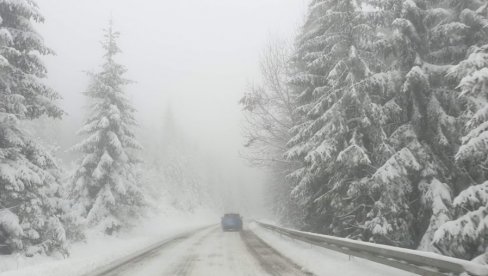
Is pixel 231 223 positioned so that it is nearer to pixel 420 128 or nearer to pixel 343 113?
pixel 343 113

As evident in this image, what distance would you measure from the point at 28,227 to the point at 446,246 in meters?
13.5

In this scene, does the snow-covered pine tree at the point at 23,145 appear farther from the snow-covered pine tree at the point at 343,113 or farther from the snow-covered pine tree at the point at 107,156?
the snow-covered pine tree at the point at 343,113

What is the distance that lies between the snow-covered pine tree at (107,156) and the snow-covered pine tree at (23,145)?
8746 mm

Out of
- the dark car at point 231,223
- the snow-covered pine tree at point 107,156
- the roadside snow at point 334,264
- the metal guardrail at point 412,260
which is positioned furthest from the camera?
the dark car at point 231,223

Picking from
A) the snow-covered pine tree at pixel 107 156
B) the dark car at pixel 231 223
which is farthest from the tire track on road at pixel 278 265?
the dark car at pixel 231 223

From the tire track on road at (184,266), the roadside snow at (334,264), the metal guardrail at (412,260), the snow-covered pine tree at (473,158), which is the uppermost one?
the snow-covered pine tree at (473,158)

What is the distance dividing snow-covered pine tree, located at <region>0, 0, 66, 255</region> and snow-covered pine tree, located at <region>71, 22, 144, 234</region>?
8.75 meters

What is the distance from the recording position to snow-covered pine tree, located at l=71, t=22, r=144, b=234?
2442 centimetres

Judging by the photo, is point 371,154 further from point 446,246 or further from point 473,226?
point 473,226

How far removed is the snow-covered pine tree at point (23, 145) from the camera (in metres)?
13.4

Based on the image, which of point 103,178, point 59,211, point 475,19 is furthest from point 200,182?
point 475,19

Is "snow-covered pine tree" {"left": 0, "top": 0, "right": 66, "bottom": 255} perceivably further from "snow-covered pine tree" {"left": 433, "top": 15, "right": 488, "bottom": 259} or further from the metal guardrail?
"snow-covered pine tree" {"left": 433, "top": 15, "right": 488, "bottom": 259}

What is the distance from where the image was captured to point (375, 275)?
27.1 feet

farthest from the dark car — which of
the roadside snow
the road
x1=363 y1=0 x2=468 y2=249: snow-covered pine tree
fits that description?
x1=363 y1=0 x2=468 y2=249: snow-covered pine tree
